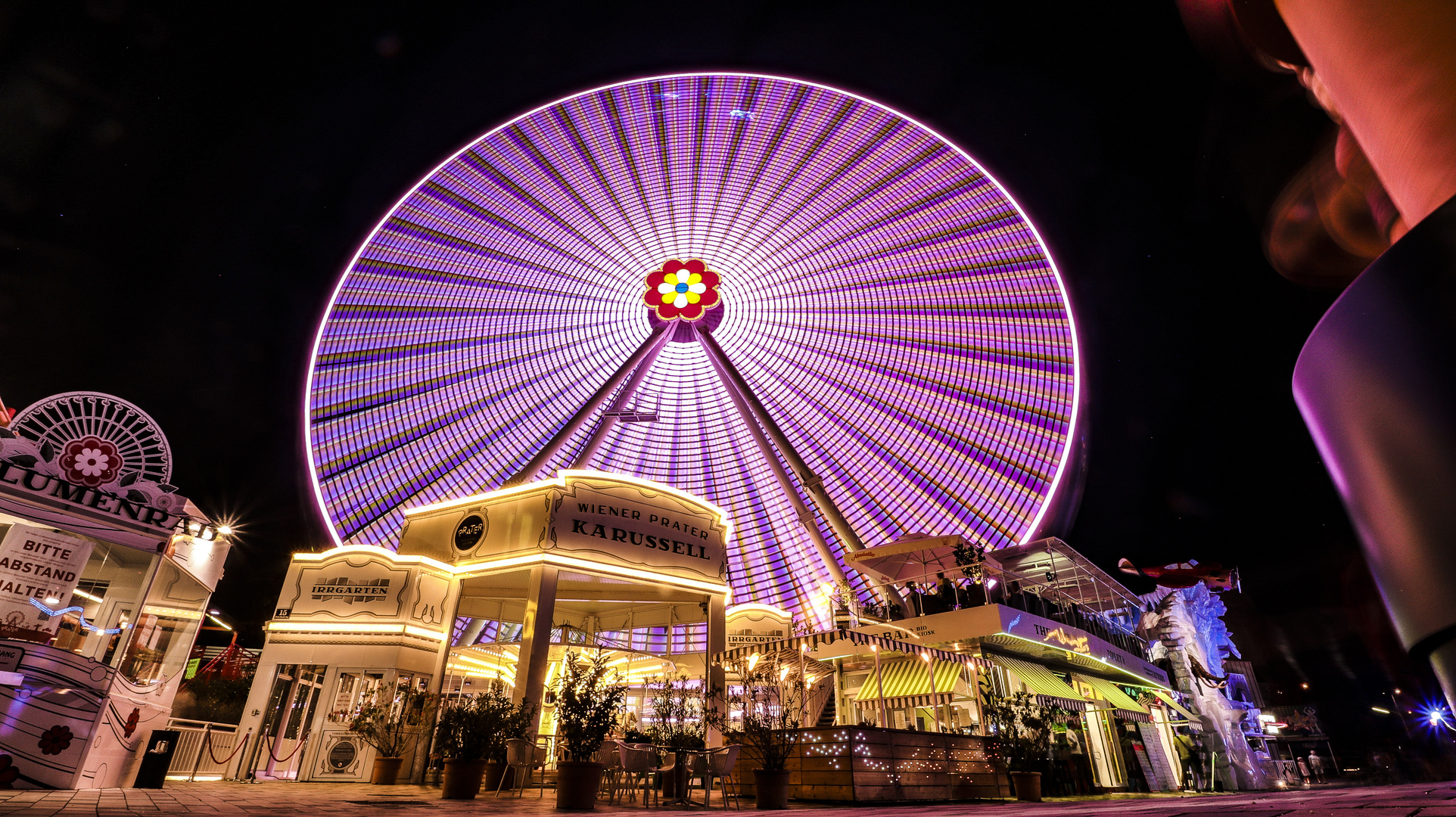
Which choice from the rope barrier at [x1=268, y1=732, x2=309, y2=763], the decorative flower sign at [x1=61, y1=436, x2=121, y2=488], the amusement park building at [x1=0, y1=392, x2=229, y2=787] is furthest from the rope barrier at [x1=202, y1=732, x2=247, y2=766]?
the decorative flower sign at [x1=61, y1=436, x2=121, y2=488]

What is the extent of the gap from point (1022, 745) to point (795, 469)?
15.9 meters

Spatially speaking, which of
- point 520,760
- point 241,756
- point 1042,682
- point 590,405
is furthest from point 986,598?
point 241,756

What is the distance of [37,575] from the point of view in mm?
11586

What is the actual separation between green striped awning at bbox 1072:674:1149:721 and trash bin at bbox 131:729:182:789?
25566mm

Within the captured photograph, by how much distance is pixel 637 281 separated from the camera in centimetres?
3469

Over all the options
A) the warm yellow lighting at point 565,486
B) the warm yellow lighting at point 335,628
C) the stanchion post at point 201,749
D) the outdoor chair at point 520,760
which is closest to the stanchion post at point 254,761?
the stanchion post at point 201,749

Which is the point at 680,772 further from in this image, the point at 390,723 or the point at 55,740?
the point at 55,740

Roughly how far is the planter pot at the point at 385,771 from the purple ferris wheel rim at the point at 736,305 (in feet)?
55.2

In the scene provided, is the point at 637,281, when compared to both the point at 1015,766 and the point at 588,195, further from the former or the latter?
the point at 1015,766

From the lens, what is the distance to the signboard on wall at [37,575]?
11312 mm

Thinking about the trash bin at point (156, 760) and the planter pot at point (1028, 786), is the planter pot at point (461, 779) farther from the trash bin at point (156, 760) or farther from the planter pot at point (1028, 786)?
the planter pot at point (1028, 786)

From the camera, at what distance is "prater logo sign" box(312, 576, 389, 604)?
16.4m

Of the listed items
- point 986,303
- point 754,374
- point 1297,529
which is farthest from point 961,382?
point 1297,529

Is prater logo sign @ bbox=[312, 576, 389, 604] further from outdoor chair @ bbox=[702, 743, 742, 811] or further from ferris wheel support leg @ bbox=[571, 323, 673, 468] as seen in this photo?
ferris wheel support leg @ bbox=[571, 323, 673, 468]
